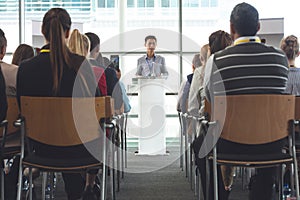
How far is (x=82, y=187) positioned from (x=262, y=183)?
3.85 feet

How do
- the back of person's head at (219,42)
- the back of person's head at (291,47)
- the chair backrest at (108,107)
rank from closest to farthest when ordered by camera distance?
the chair backrest at (108,107), the back of person's head at (219,42), the back of person's head at (291,47)

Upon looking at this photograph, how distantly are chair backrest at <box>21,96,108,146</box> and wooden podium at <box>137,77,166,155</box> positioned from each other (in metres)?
3.85

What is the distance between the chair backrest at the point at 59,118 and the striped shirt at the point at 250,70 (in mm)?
780

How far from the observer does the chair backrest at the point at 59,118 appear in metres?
2.66

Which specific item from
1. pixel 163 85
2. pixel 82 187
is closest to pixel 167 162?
pixel 163 85

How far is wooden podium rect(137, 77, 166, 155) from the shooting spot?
260 inches

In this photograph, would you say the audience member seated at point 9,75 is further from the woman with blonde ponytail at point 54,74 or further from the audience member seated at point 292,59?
the audience member seated at point 292,59

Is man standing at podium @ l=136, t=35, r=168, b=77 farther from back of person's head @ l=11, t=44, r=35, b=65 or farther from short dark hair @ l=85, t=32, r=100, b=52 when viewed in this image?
back of person's head @ l=11, t=44, r=35, b=65

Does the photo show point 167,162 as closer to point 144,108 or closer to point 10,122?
point 144,108

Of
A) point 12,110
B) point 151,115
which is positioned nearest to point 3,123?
point 12,110

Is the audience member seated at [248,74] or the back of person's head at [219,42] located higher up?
the back of person's head at [219,42]

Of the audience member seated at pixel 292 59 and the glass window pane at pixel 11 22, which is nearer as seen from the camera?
the audience member seated at pixel 292 59

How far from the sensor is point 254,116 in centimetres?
271

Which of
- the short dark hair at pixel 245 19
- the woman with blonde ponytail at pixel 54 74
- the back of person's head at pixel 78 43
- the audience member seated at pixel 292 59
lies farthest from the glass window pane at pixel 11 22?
the short dark hair at pixel 245 19
